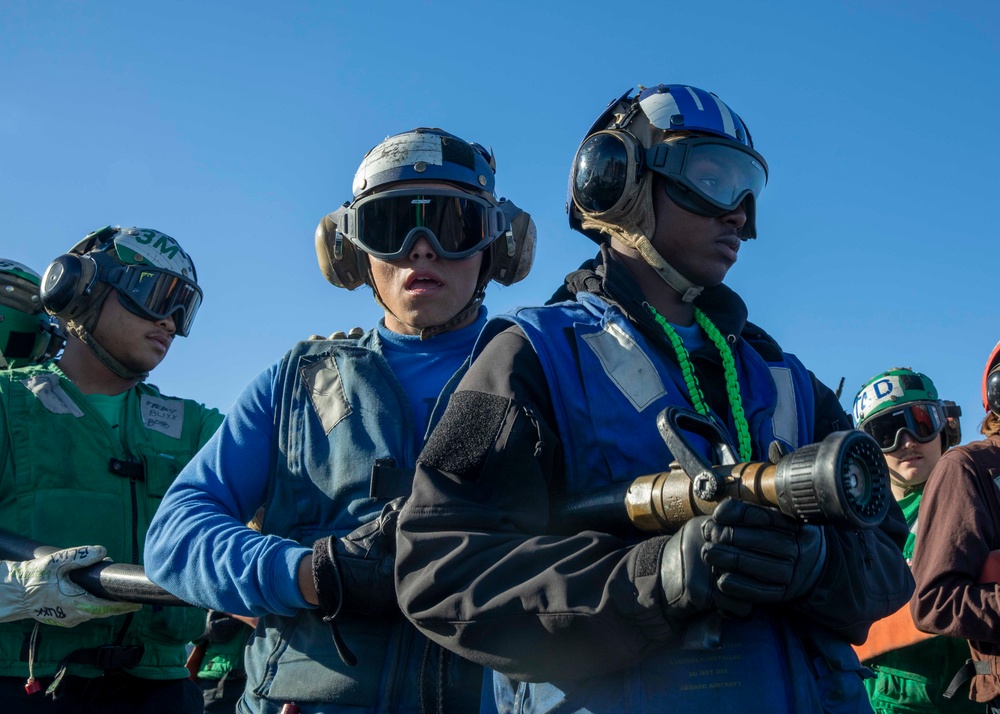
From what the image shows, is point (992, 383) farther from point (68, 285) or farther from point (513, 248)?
point (68, 285)

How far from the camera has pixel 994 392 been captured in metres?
5.77

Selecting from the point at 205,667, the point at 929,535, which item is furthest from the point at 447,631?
the point at 205,667

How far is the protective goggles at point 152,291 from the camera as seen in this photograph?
526 cm

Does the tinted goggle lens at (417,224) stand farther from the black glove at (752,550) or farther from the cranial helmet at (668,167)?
the black glove at (752,550)

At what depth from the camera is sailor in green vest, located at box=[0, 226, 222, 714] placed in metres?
4.59

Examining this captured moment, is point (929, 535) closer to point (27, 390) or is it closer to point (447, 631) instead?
point (447, 631)

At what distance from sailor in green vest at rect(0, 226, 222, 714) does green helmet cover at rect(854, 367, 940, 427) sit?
438 cm

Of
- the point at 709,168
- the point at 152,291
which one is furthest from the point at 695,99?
the point at 152,291

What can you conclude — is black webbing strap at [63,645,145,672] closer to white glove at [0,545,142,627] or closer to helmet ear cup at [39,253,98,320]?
white glove at [0,545,142,627]

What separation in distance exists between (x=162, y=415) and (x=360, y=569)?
7.89ft

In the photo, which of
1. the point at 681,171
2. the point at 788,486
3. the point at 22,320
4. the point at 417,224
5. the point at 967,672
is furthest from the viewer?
the point at 22,320

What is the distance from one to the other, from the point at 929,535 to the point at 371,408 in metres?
2.90

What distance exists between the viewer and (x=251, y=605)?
3.32m

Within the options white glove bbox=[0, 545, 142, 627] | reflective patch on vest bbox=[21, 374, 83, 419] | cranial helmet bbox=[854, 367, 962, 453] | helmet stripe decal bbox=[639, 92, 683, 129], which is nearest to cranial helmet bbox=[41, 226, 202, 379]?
reflective patch on vest bbox=[21, 374, 83, 419]
